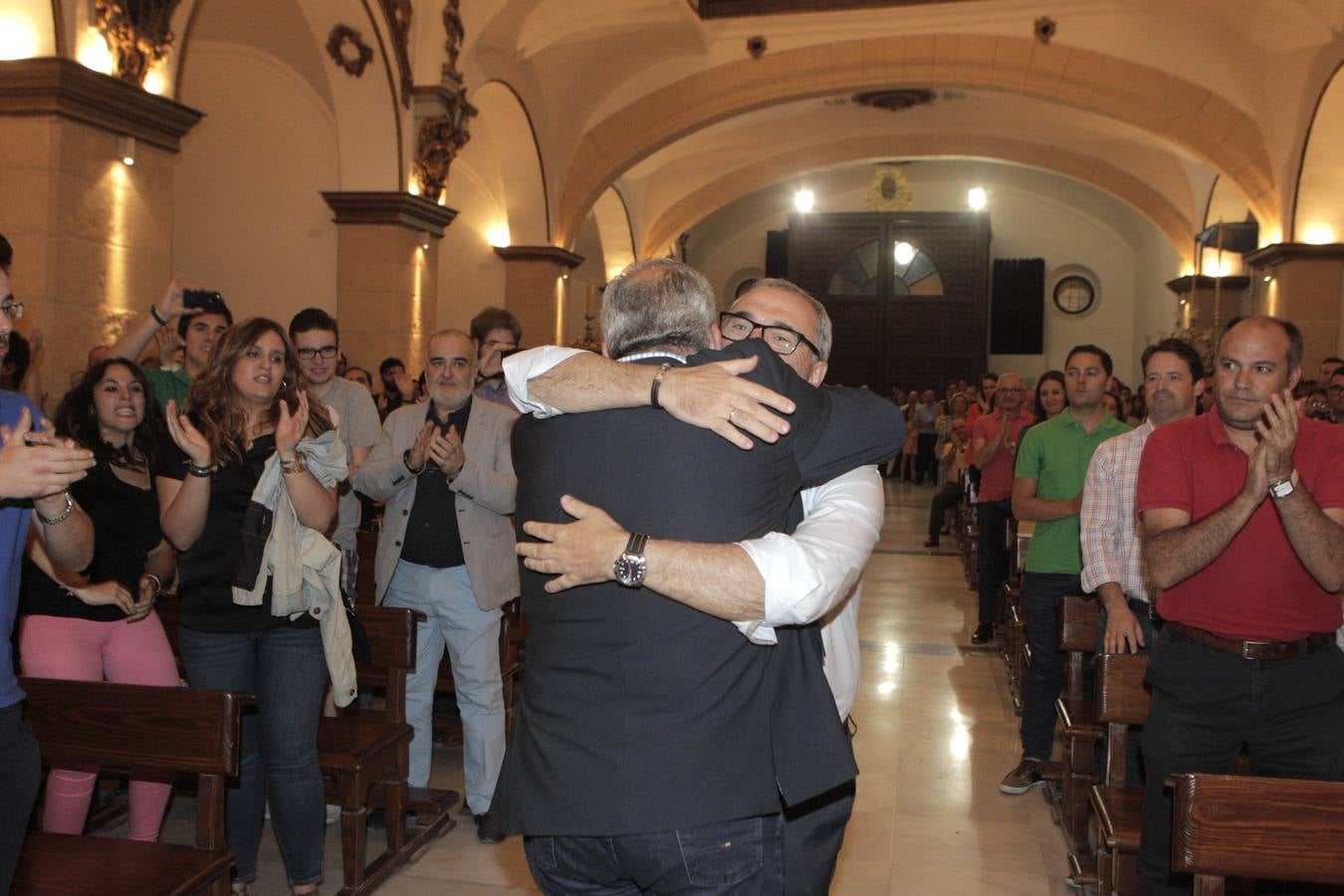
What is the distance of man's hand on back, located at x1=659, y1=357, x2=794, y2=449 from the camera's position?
61.2 inches

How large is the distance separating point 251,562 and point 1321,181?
12.6m

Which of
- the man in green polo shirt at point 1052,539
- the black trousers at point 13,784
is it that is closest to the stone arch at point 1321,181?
the man in green polo shirt at point 1052,539

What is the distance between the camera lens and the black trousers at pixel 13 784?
1.95 m

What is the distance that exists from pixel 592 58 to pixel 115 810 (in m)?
11.2

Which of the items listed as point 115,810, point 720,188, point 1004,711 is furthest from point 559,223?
point 115,810

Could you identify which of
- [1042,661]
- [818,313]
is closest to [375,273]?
[1042,661]

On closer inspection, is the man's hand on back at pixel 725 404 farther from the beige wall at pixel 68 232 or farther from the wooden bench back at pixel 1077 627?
the beige wall at pixel 68 232

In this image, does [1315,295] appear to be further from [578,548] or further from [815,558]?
[578,548]

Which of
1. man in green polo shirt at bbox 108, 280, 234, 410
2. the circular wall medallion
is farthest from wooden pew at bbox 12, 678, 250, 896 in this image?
the circular wall medallion

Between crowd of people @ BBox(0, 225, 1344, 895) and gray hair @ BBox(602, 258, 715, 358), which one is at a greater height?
gray hair @ BBox(602, 258, 715, 358)

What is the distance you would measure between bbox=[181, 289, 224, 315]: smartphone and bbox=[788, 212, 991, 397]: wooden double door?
1990cm

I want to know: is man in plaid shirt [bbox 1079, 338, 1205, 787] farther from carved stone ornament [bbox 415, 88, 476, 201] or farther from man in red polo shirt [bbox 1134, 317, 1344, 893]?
carved stone ornament [bbox 415, 88, 476, 201]

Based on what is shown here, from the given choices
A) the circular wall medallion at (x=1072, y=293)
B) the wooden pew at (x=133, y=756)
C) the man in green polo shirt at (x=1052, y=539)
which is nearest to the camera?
the wooden pew at (x=133, y=756)

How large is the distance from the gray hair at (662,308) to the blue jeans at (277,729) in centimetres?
182
